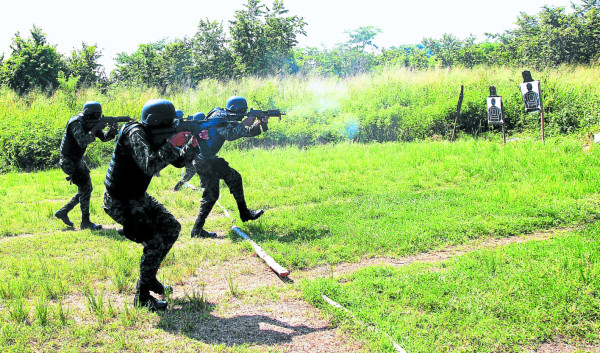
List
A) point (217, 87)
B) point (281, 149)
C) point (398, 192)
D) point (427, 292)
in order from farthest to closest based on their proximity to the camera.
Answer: point (217, 87)
point (281, 149)
point (398, 192)
point (427, 292)

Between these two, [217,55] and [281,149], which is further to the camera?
[217,55]

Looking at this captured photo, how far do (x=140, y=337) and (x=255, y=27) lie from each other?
2212 cm

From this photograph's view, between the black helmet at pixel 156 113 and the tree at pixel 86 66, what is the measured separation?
850 inches

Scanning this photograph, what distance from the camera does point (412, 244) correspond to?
669cm

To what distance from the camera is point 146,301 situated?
4824 millimetres

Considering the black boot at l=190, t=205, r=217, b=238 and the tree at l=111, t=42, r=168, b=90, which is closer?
the black boot at l=190, t=205, r=217, b=238

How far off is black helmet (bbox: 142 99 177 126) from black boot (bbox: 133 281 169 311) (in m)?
1.76

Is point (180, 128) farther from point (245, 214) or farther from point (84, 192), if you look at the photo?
point (84, 192)

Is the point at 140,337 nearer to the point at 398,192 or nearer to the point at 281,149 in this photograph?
the point at 398,192

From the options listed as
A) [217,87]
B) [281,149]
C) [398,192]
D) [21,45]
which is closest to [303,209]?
[398,192]

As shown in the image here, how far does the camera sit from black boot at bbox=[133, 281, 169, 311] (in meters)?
4.77

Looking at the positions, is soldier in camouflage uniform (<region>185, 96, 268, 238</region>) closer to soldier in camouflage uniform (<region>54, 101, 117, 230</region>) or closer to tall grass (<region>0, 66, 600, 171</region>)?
soldier in camouflage uniform (<region>54, 101, 117, 230</region>)

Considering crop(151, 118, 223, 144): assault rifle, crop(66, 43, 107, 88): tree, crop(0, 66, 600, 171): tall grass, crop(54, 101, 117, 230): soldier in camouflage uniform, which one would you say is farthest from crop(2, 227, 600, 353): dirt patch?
crop(66, 43, 107, 88): tree

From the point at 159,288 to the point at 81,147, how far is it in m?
4.31
